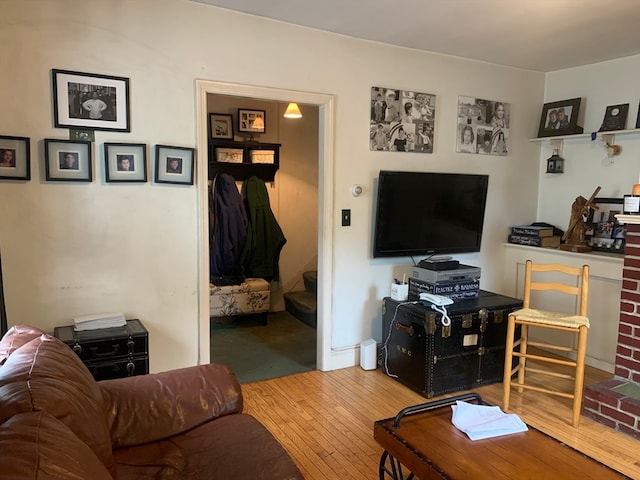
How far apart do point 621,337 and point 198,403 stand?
2.64 meters

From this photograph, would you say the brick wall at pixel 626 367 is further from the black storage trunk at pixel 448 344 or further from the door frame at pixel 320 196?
the door frame at pixel 320 196

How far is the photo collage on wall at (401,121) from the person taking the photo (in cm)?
366

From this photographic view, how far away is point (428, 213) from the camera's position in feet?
12.3

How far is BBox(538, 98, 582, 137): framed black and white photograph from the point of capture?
13.7ft

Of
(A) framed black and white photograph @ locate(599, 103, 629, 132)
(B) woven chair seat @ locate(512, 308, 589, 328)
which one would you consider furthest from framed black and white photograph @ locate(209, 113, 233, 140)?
(A) framed black and white photograph @ locate(599, 103, 629, 132)

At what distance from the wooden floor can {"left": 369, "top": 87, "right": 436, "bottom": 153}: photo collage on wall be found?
180 cm

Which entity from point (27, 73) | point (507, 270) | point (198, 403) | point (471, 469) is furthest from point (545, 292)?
point (27, 73)

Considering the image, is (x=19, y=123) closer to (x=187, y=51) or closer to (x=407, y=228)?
(x=187, y=51)

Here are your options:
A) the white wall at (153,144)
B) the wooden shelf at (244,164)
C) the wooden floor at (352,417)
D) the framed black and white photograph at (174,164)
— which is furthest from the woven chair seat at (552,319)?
the wooden shelf at (244,164)

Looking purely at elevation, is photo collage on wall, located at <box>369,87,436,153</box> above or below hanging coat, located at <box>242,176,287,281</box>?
above

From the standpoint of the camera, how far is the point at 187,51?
295 cm

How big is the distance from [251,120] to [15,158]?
2.72 metres

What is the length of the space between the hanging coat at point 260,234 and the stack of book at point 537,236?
234cm

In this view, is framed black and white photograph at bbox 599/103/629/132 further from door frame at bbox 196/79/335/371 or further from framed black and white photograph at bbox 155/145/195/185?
framed black and white photograph at bbox 155/145/195/185
